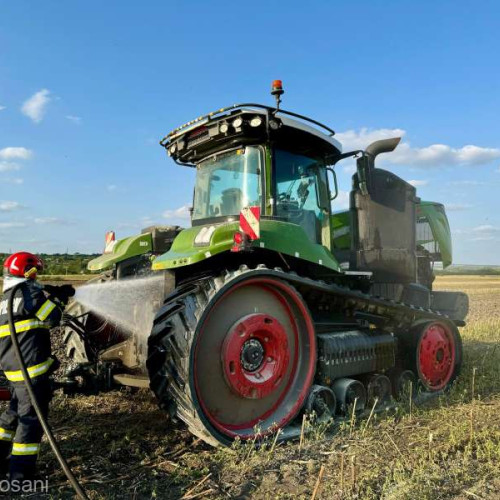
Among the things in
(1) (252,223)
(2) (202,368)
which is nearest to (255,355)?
(2) (202,368)

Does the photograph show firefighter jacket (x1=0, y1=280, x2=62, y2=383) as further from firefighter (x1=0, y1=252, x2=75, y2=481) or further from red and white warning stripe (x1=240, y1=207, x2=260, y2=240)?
red and white warning stripe (x1=240, y1=207, x2=260, y2=240)

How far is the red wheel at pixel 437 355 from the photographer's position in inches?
261

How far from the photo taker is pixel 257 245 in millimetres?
4656

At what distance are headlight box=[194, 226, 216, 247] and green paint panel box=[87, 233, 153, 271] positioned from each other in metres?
1.67

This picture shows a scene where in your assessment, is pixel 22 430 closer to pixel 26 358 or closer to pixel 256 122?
pixel 26 358

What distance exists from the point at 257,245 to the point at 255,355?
1088 millimetres

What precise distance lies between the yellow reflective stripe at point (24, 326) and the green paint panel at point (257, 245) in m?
1.16

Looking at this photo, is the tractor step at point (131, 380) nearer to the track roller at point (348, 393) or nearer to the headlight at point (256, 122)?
the track roller at point (348, 393)

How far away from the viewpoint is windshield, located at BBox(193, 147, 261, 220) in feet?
17.9

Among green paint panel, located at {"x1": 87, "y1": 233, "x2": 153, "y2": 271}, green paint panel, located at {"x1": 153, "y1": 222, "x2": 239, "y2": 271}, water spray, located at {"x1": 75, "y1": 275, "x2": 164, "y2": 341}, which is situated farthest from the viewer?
green paint panel, located at {"x1": 87, "y1": 233, "x2": 153, "y2": 271}

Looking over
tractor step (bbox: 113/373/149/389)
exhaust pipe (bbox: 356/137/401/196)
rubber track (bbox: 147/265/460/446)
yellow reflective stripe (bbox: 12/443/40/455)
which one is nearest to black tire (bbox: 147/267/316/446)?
rubber track (bbox: 147/265/460/446)

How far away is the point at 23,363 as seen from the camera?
12.4 ft

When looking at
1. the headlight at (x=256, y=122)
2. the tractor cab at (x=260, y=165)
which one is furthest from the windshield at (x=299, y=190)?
the headlight at (x=256, y=122)

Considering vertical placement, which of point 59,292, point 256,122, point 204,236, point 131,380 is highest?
point 256,122
